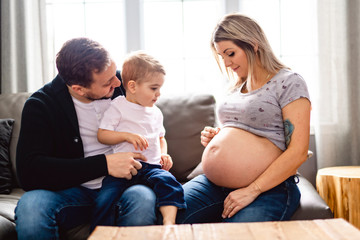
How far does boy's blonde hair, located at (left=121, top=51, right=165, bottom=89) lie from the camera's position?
1604 millimetres

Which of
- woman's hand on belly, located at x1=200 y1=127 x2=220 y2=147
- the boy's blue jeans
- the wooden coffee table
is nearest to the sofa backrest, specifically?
the boy's blue jeans

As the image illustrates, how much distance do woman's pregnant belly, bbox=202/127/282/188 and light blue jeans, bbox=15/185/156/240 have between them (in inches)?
11.5

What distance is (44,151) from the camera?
1.52 m

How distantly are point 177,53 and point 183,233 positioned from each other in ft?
6.78

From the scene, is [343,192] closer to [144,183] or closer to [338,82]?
[338,82]

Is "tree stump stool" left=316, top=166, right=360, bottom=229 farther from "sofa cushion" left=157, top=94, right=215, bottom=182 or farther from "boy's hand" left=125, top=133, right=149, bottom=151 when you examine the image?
"boy's hand" left=125, top=133, right=149, bottom=151

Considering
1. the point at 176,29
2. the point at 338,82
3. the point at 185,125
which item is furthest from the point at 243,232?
the point at 176,29

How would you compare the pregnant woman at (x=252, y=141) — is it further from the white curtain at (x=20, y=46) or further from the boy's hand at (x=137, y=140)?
the white curtain at (x=20, y=46)

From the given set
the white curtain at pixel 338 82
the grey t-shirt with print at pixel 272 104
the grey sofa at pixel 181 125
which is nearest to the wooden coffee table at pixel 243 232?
the grey t-shirt with print at pixel 272 104

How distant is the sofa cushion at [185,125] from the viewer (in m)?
2.08

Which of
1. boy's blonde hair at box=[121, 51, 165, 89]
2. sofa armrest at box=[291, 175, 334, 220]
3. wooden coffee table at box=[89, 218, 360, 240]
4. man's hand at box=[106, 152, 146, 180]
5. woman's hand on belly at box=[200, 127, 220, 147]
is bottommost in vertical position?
sofa armrest at box=[291, 175, 334, 220]

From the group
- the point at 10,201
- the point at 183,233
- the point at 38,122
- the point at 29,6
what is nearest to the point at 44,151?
the point at 38,122

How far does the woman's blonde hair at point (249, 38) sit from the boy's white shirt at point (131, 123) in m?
0.47

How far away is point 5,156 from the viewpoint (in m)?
2.06
